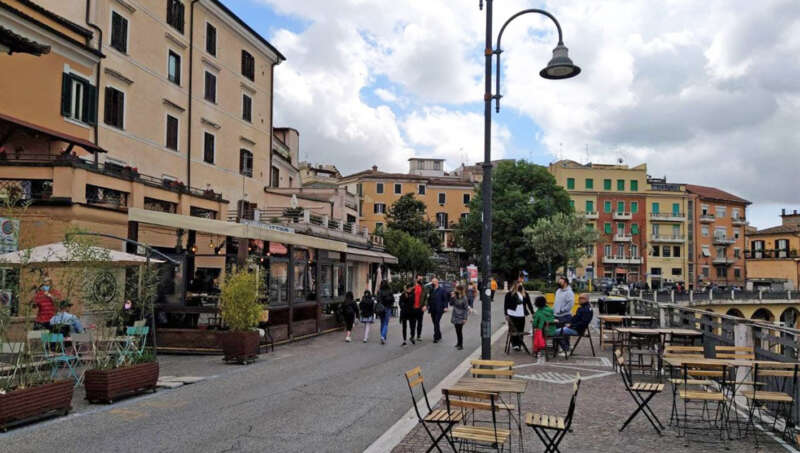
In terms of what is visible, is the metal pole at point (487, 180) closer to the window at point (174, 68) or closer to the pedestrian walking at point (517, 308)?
the pedestrian walking at point (517, 308)

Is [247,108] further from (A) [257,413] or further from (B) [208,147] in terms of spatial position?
(A) [257,413]

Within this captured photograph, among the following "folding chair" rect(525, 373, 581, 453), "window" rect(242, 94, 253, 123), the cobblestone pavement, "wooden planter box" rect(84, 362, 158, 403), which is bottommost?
the cobblestone pavement

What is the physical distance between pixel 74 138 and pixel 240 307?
428 inches

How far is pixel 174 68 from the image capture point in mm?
29031

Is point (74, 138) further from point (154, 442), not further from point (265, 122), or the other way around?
point (265, 122)

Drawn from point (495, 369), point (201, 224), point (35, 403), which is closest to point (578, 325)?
point (495, 369)

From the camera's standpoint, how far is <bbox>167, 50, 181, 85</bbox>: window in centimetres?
2852

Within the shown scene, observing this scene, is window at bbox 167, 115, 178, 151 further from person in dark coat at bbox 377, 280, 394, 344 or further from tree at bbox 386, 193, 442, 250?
tree at bbox 386, 193, 442, 250

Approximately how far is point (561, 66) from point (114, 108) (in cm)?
2014

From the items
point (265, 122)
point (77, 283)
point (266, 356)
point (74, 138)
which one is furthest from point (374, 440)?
→ point (265, 122)

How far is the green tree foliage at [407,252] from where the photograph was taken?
157 ft

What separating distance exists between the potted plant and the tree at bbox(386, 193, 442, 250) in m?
58.3

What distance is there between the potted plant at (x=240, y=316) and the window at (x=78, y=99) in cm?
1188

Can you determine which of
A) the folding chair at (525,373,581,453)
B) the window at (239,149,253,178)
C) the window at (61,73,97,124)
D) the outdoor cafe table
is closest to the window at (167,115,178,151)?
the window at (61,73,97,124)
